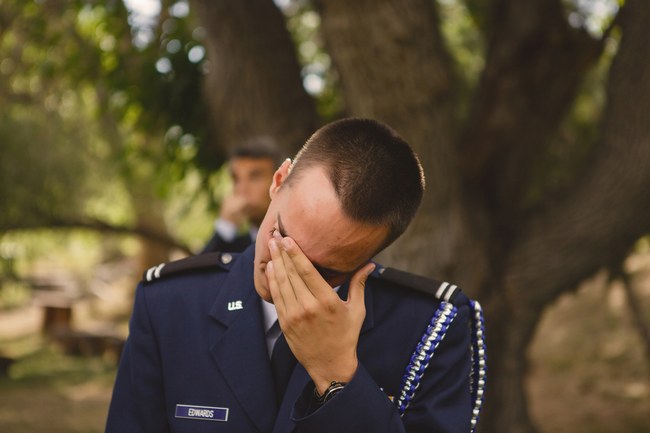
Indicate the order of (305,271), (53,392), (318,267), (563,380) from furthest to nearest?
1. (53,392)
2. (563,380)
3. (318,267)
4. (305,271)

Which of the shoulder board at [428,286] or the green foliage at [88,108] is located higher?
the green foliage at [88,108]

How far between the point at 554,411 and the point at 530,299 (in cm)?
532

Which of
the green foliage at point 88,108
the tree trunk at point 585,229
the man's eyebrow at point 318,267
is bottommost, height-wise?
the man's eyebrow at point 318,267

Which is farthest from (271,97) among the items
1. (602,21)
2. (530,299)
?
(602,21)

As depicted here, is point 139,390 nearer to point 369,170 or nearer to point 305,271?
point 305,271

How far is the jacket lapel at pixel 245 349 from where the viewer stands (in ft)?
6.37

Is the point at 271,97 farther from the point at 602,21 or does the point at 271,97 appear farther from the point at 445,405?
the point at 602,21

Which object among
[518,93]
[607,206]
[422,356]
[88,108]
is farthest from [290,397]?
[88,108]

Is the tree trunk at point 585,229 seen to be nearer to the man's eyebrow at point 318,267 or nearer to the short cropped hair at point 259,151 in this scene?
the short cropped hair at point 259,151

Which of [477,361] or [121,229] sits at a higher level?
[121,229]

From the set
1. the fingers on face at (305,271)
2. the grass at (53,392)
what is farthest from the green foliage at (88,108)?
the fingers on face at (305,271)

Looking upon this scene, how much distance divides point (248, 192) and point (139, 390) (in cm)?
298

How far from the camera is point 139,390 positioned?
1997 mm

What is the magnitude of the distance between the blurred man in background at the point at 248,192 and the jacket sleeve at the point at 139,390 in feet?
8.42
